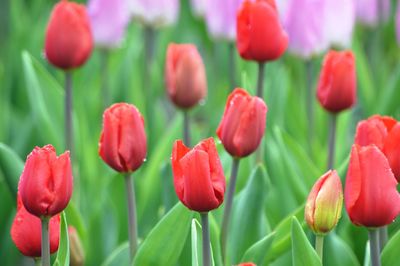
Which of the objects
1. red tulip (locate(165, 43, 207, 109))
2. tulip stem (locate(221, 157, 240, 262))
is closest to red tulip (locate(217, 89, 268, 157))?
tulip stem (locate(221, 157, 240, 262))

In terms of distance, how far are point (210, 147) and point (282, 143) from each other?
0.68 m

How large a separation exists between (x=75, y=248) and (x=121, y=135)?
0.39 m

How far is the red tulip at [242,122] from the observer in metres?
1.42

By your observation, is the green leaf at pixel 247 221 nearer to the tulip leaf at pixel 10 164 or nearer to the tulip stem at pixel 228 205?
the tulip stem at pixel 228 205

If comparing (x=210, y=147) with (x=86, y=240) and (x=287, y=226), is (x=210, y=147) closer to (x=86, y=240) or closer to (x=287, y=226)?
(x=287, y=226)

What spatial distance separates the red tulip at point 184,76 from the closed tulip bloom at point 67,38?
19 centimetres

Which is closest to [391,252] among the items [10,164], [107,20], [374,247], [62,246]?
[374,247]

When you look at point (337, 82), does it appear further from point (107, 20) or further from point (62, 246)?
point (107, 20)

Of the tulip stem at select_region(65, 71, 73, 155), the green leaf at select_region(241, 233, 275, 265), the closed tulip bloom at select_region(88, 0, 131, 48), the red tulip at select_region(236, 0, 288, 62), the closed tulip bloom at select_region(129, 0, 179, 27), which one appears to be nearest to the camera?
the green leaf at select_region(241, 233, 275, 265)

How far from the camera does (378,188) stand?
49.5 inches

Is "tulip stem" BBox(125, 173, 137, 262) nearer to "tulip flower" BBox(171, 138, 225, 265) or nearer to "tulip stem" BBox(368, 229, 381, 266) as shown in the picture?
"tulip flower" BBox(171, 138, 225, 265)

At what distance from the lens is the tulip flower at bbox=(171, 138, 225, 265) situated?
4.10 feet

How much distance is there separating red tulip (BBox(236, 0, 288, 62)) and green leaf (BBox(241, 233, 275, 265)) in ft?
1.17

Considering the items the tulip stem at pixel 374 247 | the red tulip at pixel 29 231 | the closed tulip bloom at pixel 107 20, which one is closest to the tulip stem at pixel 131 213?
the red tulip at pixel 29 231
